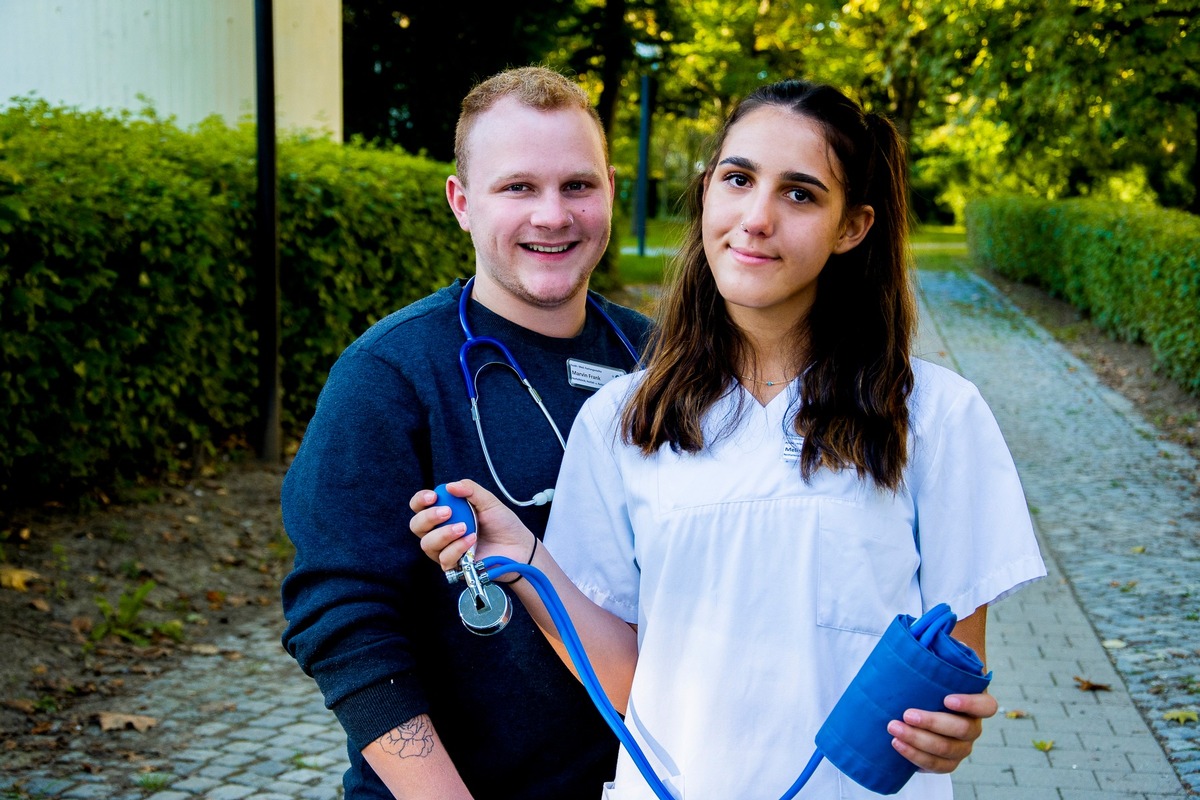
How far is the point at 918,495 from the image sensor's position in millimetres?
1973

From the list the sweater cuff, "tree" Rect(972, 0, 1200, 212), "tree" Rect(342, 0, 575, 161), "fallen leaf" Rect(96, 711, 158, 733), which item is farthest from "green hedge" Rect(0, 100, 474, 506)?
"tree" Rect(342, 0, 575, 161)

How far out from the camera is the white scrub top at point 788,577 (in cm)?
191

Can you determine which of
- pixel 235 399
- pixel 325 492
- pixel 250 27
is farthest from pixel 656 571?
pixel 250 27

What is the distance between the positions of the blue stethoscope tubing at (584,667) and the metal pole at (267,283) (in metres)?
6.36

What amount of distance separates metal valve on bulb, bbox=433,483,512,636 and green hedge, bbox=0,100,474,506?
14.7 feet

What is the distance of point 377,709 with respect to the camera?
2.04 meters

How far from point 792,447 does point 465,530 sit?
0.55 meters

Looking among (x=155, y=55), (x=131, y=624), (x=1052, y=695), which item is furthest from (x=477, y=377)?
(x=155, y=55)

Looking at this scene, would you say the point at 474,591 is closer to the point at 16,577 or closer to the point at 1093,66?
the point at 16,577

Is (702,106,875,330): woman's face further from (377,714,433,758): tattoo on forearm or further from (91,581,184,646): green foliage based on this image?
(91,581,184,646): green foliage

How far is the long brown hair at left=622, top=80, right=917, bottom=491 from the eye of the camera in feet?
6.53

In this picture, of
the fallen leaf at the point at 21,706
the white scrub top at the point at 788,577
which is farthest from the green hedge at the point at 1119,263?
the white scrub top at the point at 788,577

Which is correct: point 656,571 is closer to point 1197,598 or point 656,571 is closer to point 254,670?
point 254,670

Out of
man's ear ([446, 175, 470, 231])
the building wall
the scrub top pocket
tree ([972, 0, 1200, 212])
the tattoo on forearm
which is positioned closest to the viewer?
the scrub top pocket
